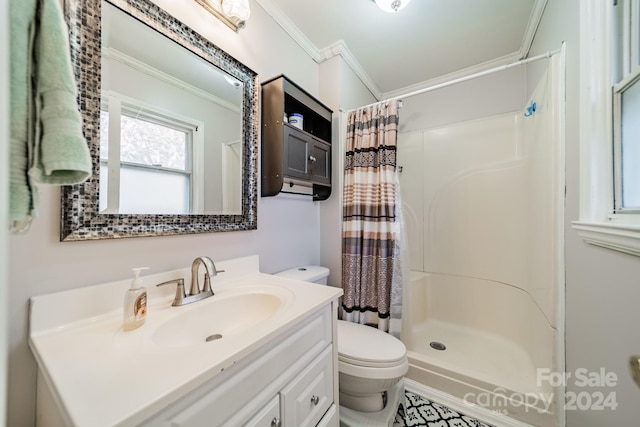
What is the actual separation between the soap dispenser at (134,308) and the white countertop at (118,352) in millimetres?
24

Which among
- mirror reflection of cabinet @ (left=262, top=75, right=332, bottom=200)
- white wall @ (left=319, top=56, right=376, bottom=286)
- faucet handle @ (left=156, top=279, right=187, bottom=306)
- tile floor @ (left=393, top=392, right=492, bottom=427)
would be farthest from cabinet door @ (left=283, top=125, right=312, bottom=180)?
tile floor @ (left=393, top=392, right=492, bottom=427)

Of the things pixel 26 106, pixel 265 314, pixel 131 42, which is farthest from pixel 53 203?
pixel 265 314

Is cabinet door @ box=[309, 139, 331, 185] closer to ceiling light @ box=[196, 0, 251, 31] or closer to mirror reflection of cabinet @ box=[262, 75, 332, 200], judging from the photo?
mirror reflection of cabinet @ box=[262, 75, 332, 200]

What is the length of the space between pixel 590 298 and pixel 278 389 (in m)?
1.12

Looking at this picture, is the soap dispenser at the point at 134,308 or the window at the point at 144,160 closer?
the soap dispenser at the point at 134,308

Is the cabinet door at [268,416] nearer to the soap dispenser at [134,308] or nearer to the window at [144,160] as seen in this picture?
the soap dispenser at [134,308]

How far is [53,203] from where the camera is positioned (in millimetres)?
644

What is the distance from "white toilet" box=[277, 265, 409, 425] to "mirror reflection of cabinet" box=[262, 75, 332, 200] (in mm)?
905

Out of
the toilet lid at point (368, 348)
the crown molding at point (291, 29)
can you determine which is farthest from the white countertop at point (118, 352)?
the crown molding at point (291, 29)

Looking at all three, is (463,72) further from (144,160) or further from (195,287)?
(195,287)

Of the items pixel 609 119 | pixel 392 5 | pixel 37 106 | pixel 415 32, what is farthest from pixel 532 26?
pixel 37 106

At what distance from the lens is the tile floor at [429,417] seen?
1.18 metres

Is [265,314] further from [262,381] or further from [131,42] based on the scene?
[131,42]

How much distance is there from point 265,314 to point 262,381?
32cm
